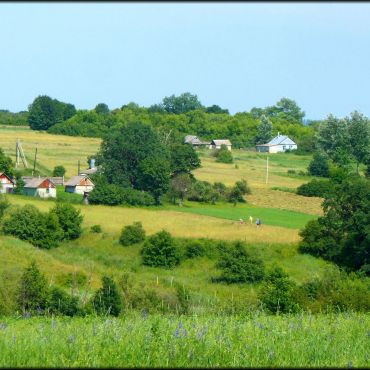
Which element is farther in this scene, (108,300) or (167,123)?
(167,123)

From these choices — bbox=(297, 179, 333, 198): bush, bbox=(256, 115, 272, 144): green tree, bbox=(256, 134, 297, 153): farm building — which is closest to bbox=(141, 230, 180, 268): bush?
bbox=(297, 179, 333, 198): bush

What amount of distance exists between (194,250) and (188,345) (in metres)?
32.8

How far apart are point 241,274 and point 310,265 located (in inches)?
188

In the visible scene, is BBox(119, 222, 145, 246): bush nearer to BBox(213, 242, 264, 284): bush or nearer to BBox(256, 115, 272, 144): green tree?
BBox(213, 242, 264, 284): bush

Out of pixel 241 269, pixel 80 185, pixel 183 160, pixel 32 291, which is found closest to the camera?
pixel 32 291

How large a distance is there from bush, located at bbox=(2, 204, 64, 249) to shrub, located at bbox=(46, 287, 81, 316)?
66.7 ft

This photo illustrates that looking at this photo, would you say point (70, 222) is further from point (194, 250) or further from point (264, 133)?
point (264, 133)

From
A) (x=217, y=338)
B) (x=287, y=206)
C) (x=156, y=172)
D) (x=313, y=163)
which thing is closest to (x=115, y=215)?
(x=156, y=172)

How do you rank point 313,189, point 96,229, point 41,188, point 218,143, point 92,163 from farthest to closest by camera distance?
point 218,143 → point 92,163 → point 313,189 → point 41,188 → point 96,229

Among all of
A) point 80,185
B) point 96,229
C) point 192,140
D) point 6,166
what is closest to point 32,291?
point 96,229

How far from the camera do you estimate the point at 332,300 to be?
19.0 meters

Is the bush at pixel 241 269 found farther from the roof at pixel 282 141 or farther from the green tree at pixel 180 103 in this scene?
the green tree at pixel 180 103

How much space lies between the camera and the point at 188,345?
307 inches

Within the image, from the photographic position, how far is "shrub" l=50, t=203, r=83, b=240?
43281 millimetres
